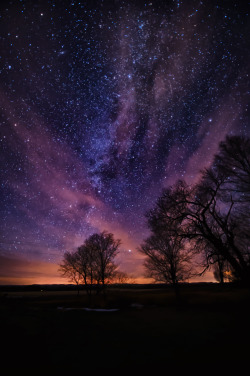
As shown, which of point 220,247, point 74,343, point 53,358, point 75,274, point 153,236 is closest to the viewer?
point 53,358

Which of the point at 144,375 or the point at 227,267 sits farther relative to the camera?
the point at 227,267

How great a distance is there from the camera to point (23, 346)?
5418mm

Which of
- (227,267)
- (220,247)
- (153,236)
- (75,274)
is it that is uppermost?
(153,236)

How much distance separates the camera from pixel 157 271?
86.5 ft

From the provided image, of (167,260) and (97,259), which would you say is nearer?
(167,260)

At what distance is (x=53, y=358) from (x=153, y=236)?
2230 centimetres

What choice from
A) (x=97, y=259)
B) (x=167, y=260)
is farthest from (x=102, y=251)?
(x=167, y=260)

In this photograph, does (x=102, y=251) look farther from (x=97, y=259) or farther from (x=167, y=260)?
(x=167, y=260)

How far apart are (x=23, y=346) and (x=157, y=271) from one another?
924 inches

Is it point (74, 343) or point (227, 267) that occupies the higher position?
point (227, 267)

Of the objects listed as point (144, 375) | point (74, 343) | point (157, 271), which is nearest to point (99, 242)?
point (157, 271)

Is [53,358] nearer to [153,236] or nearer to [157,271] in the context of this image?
[153,236]

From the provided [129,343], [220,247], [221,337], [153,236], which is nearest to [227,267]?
[220,247]

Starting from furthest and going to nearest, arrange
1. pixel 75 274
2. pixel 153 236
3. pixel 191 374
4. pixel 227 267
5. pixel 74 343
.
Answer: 1. pixel 75 274
2. pixel 153 236
3. pixel 227 267
4. pixel 74 343
5. pixel 191 374
